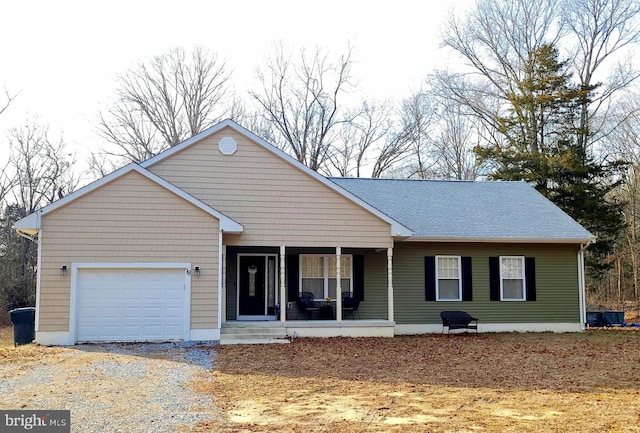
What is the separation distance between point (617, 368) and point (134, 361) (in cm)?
897

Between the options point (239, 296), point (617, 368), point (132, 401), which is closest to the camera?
point (132, 401)

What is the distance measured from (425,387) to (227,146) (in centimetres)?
891

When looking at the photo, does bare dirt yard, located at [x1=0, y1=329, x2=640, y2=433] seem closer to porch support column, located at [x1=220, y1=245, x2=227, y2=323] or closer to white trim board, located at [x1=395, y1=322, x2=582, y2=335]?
white trim board, located at [x1=395, y1=322, x2=582, y2=335]

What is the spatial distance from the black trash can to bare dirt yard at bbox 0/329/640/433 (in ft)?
4.50

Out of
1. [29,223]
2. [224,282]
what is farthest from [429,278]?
[29,223]

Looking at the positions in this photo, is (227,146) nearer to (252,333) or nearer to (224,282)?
(224,282)

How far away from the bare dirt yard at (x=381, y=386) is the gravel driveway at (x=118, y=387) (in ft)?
0.16

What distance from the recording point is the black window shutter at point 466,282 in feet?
58.9

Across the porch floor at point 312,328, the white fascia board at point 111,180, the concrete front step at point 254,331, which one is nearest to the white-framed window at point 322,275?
the porch floor at point 312,328

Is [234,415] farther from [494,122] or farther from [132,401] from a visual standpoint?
[494,122]

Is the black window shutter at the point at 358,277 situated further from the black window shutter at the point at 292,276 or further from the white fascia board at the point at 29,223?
the white fascia board at the point at 29,223

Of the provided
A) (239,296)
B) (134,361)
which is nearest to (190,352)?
(134,361)

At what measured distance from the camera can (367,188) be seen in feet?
67.2

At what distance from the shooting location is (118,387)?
9203 mm
